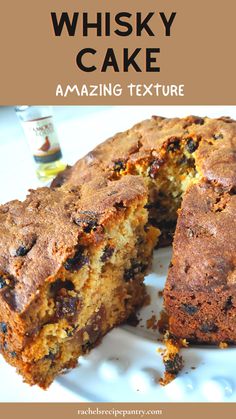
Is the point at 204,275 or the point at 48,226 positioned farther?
the point at 48,226

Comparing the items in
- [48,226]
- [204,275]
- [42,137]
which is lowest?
[204,275]

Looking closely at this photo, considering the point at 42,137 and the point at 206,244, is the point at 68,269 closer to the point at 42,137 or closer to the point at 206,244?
the point at 206,244

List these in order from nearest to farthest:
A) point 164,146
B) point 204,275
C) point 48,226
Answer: point 204,275, point 48,226, point 164,146

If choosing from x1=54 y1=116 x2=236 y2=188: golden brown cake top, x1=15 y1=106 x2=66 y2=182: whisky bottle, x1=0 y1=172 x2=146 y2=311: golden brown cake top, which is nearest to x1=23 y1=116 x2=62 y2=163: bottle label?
x1=15 y1=106 x2=66 y2=182: whisky bottle

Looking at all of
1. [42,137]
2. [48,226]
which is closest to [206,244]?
[48,226]

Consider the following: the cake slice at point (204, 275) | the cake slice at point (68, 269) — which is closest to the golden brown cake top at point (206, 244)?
the cake slice at point (204, 275)

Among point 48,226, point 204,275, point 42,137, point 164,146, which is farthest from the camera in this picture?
point 42,137

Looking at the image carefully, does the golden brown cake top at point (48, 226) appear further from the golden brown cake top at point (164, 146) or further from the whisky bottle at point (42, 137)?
the whisky bottle at point (42, 137)
